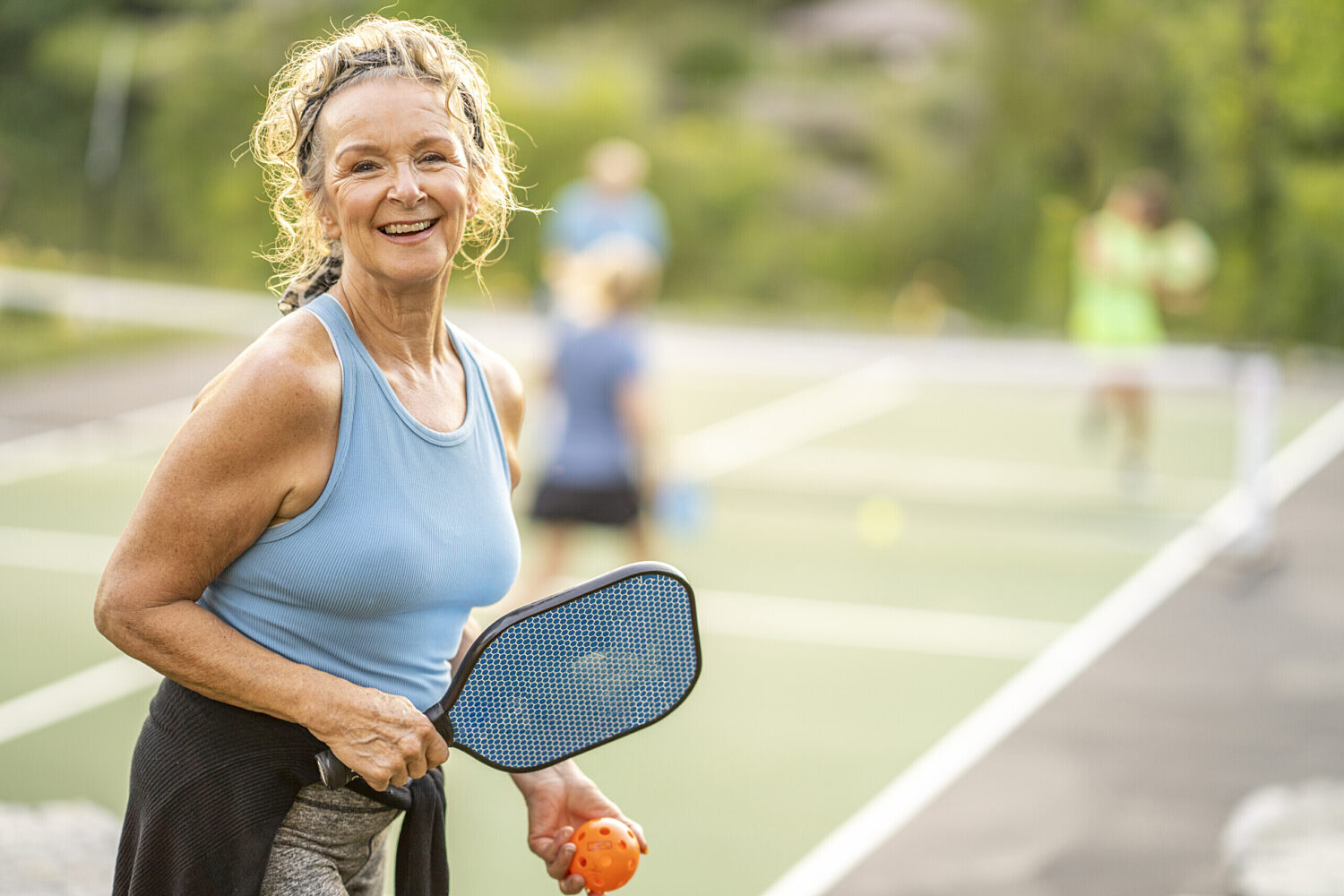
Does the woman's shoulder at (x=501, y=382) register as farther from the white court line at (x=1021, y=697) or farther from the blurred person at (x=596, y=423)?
the blurred person at (x=596, y=423)

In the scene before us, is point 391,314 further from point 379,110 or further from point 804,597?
point 804,597

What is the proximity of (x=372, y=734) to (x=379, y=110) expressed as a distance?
2.48 feet

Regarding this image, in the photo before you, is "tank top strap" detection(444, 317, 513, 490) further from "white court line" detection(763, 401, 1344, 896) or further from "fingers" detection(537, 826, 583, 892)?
"white court line" detection(763, 401, 1344, 896)

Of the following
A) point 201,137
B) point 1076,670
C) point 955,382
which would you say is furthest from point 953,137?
point 1076,670

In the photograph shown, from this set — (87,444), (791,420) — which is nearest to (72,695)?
(87,444)

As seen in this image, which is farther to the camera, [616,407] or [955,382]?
[955,382]

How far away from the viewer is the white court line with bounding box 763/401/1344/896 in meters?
4.89

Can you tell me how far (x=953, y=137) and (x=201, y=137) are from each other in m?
9.05

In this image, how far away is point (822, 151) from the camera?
898 inches

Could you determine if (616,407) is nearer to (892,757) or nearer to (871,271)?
(892,757)

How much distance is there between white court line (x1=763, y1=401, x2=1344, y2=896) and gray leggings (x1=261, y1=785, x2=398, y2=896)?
2670 mm

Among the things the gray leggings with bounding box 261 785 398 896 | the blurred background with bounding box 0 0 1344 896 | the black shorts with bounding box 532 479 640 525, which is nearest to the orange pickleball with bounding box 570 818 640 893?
the gray leggings with bounding box 261 785 398 896

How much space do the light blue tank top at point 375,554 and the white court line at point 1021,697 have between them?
9.22 feet

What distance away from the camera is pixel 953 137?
65.3 feet
